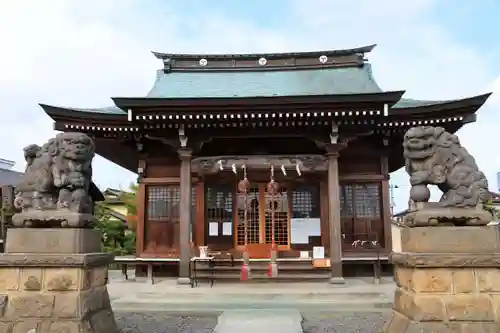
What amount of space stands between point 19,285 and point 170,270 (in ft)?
Result: 24.3

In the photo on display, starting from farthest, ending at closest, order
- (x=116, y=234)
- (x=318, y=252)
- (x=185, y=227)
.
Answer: (x=116, y=234) < (x=318, y=252) < (x=185, y=227)

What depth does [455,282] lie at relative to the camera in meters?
4.66

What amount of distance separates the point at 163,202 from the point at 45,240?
732 centimetres

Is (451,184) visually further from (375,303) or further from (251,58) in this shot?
(251,58)

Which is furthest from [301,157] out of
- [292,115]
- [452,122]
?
[452,122]

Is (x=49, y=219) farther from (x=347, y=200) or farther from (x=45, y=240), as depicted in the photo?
(x=347, y=200)

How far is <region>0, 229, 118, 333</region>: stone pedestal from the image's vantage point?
16.1 feet

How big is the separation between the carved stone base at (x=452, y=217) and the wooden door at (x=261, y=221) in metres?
7.29

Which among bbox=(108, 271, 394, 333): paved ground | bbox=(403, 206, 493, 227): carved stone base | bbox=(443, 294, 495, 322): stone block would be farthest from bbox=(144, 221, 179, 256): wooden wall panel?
bbox=(443, 294, 495, 322): stone block

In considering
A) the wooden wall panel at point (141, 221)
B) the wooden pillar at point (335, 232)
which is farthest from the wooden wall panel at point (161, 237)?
the wooden pillar at point (335, 232)

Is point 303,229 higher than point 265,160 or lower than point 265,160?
lower

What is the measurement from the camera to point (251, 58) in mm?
15844

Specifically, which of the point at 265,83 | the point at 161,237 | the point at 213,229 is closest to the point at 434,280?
the point at 213,229

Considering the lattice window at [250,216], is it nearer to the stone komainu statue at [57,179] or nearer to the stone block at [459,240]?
the stone komainu statue at [57,179]
